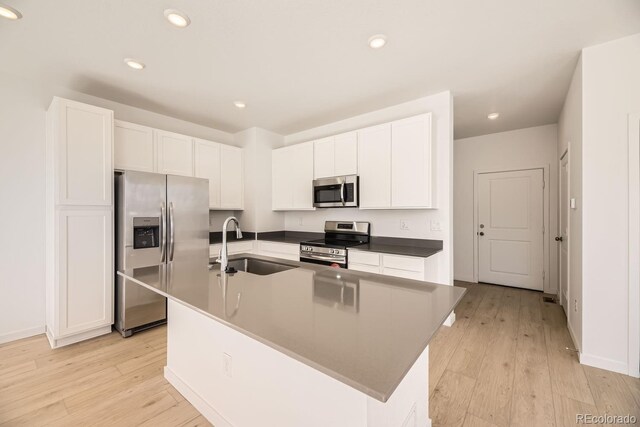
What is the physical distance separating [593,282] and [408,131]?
212 cm

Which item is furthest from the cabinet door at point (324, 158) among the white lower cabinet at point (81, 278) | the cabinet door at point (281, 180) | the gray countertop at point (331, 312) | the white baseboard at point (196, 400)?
the white baseboard at point (196, 400)

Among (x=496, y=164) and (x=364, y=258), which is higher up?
(x=496, y=164)

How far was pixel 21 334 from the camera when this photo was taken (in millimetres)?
2748

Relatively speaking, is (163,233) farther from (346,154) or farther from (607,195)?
(607,195)

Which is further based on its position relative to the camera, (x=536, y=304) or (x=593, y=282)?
(x=536, y=304)

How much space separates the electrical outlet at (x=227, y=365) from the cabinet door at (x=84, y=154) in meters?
2.23

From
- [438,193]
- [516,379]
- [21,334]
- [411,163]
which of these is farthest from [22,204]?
[516,379]

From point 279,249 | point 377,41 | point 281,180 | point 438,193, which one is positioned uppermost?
point 377,41

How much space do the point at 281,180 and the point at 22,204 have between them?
9.67ft

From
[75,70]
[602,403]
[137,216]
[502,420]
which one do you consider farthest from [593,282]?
[75,70]

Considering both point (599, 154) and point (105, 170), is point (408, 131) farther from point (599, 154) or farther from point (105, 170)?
point (105, 170)

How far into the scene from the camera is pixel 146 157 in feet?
10.8

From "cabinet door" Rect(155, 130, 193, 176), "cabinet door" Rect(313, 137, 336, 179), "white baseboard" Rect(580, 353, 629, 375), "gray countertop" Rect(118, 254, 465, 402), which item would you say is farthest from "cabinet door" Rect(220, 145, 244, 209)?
"white baseboard" Rect(580, 353, 629, 375)

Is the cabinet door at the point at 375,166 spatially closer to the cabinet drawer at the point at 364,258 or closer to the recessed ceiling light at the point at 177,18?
the cabinet drawer at the point at 364,258
